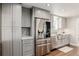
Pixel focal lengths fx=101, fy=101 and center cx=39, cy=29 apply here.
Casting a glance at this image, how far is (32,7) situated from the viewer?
2113 millimetres

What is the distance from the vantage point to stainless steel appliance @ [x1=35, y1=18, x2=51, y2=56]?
2.18 m

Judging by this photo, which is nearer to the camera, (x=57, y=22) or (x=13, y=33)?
(x=13, y=33)

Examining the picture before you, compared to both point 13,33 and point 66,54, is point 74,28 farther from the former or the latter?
point 13,33

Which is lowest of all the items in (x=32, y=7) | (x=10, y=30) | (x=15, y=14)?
(x=10, y=30)

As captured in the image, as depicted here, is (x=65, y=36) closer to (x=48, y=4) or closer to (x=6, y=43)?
(x=48, y=4)

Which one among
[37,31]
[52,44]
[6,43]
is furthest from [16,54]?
[52,44]

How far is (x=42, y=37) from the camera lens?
2223mm

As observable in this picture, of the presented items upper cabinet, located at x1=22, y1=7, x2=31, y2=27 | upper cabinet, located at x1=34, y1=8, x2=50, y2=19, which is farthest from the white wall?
upper cabinet, located at x1=22, y1=7, x2=31, y2=27

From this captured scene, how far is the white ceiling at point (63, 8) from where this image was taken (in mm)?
2082

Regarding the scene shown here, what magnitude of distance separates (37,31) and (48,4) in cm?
61

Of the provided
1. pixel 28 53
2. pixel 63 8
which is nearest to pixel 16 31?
pixel 28 53

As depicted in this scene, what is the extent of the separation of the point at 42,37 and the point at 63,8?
76 centimetres

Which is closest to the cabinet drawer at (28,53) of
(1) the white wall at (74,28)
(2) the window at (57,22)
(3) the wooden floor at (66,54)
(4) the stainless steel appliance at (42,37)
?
(4) the stainless steel appliance at (42,37)

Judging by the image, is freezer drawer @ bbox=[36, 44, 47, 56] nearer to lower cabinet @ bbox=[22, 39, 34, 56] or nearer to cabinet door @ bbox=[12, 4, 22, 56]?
lower cabinet @ bbox=[22, 39, 34, 56]
